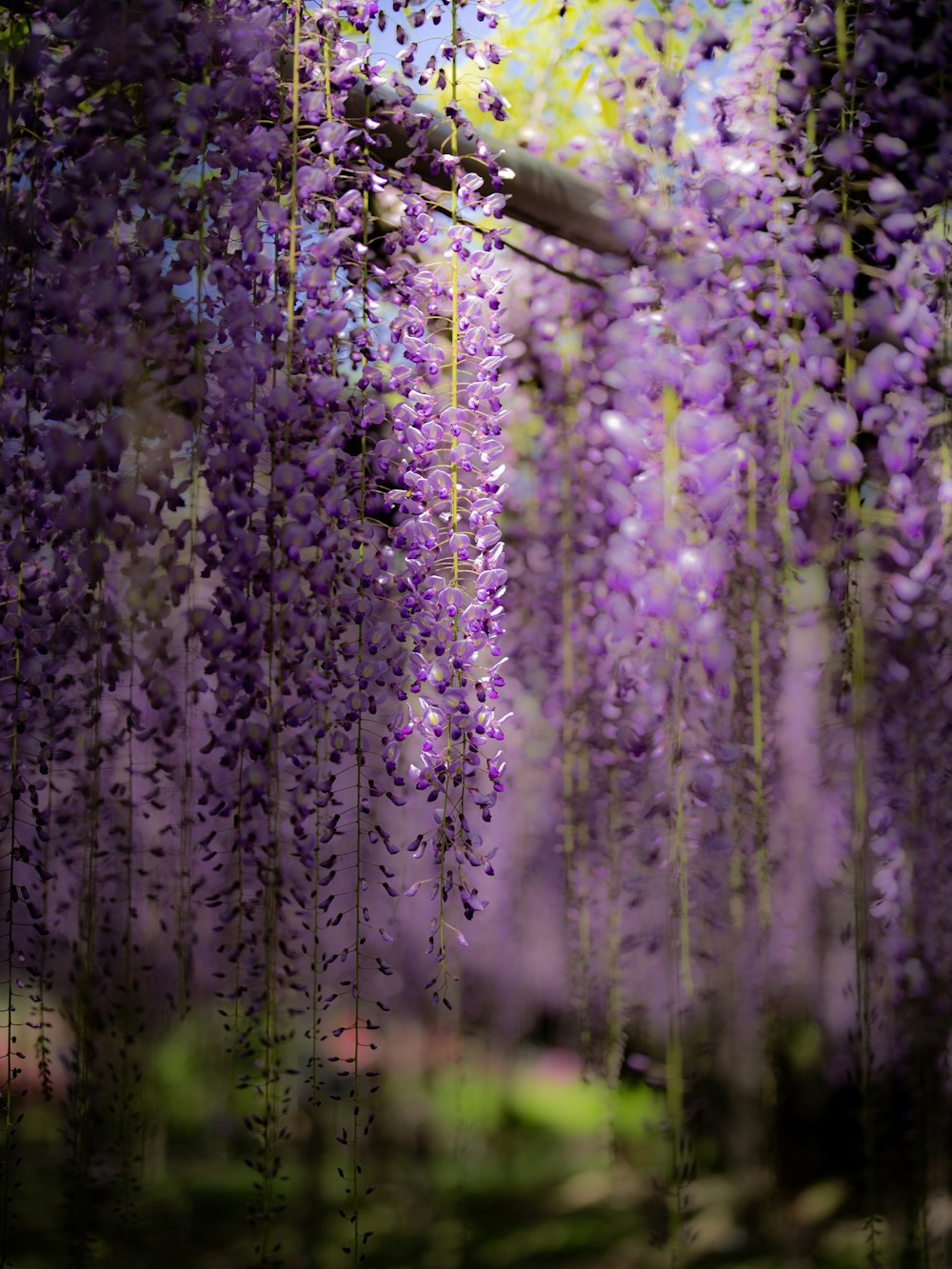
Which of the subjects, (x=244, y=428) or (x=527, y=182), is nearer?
(x=244, y=428)

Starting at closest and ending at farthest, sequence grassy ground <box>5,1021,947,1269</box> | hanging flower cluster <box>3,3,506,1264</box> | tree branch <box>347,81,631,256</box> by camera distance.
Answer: hanging flower cluster <box>3,3,506,1264</box> → tree branch <box>347,81,631,256</box> → grassy ground <box>5,1021,947,1269</box>

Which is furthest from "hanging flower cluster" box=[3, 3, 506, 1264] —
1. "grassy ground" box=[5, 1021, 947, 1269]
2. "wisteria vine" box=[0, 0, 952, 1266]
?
"grassy ground" box=[5, 1021, 947, 1269]

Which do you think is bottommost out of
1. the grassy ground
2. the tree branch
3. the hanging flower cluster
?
the grassy ground

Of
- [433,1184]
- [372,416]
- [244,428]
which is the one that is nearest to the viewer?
[244,428]

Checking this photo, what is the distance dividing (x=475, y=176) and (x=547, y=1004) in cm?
324

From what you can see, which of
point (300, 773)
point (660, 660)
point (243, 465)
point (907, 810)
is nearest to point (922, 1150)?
point (907, 810)

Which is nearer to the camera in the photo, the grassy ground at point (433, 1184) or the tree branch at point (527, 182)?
the tree branch at point (527, 182)

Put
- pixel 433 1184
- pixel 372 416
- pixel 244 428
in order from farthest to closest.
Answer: pixel 433 1184, pixel 372 416, pixel 244 428

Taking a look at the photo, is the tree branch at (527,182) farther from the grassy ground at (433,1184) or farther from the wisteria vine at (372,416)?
the grassy ground at (433,1184)

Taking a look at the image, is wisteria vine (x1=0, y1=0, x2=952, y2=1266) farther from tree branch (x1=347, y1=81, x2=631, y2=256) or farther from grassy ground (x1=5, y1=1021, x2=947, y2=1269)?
grassy ground (x1=5, y1=1021, x2=947, y2=1269)

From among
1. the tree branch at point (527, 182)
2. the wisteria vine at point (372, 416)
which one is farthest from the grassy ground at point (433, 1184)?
the tree branch at point (527, 182)

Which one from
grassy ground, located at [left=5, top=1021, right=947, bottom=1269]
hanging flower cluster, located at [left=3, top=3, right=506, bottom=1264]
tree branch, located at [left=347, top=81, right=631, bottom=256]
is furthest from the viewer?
grassy ground, located at [left=5, top=1021, right=947, bottom=1269]

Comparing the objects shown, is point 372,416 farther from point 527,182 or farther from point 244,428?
point 527,182

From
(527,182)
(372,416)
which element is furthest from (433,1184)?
(527,182)
